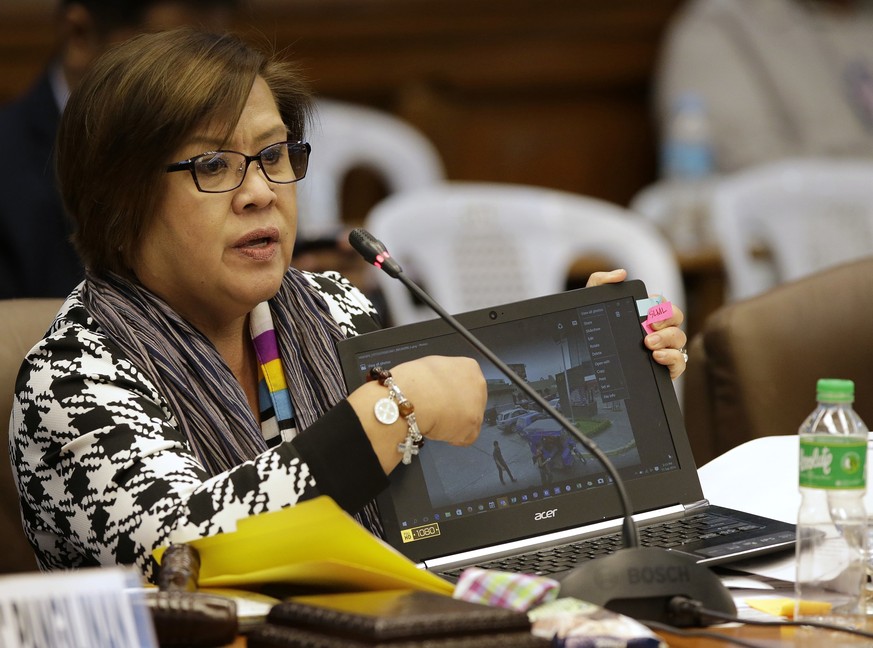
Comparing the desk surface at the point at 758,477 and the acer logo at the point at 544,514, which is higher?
the acer logo at the point at 544,514

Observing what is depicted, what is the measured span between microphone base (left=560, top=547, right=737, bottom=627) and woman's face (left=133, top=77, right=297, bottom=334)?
59cm

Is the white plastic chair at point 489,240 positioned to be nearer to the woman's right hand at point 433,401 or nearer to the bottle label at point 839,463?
the woman's right hand at point 433,401

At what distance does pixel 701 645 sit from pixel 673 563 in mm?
78

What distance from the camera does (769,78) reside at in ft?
13.5

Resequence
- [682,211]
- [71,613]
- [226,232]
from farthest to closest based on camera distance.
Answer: [682,211], [226,232], [71,613]

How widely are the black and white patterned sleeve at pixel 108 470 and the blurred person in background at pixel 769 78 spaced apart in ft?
9.61

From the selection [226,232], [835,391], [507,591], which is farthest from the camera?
[226,232]

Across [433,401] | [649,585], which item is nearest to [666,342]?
[433,401]

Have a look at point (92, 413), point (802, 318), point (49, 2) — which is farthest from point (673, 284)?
point (49, 2)

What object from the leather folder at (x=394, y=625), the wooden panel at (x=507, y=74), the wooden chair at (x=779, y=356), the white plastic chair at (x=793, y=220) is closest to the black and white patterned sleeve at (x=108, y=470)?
the leather folder at (x=394, y=625)

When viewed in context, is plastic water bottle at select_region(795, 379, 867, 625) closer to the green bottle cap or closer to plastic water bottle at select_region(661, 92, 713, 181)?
the green bottle cap

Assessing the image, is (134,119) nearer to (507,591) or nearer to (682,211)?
(507,591)

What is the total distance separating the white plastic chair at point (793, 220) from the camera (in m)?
3.04

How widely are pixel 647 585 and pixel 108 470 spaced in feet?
1.78
